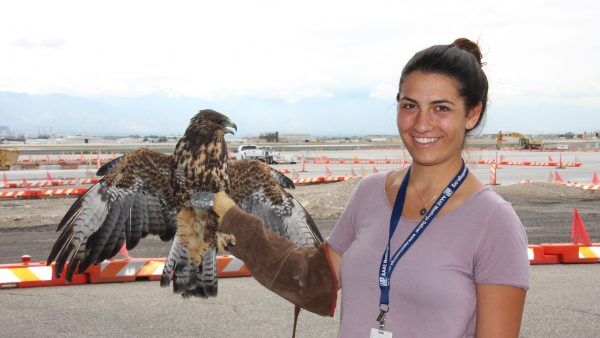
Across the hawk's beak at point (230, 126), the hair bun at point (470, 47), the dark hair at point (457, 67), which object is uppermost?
the hair bun at point (470, 47)

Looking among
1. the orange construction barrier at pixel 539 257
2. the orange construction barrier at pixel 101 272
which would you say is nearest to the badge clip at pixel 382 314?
the orange construction barrier at pixel 101 272

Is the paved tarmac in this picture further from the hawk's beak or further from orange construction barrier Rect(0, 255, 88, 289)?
the hawk's beak

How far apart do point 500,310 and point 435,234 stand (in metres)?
0.32

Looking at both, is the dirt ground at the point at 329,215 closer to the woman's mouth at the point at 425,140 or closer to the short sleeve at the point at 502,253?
the woman's mouth at the point at 425,140

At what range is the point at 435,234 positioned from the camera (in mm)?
1989

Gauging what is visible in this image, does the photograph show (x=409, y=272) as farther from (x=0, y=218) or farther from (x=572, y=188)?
(x=572, y=188)

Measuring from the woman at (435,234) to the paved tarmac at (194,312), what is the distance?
13.4 ft

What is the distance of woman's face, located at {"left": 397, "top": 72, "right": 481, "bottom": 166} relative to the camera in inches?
82.2

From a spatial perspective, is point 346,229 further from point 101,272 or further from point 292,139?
point 292,139

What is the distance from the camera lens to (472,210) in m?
1.98

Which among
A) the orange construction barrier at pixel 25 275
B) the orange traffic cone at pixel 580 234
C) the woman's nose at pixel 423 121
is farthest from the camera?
the orange traffic cone at pixel 580 234

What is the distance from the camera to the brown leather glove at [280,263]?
8.55ft

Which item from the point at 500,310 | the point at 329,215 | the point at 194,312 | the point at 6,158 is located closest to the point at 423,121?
the point at 500,310

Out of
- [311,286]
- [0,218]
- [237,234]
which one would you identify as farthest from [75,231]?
[0,218]
